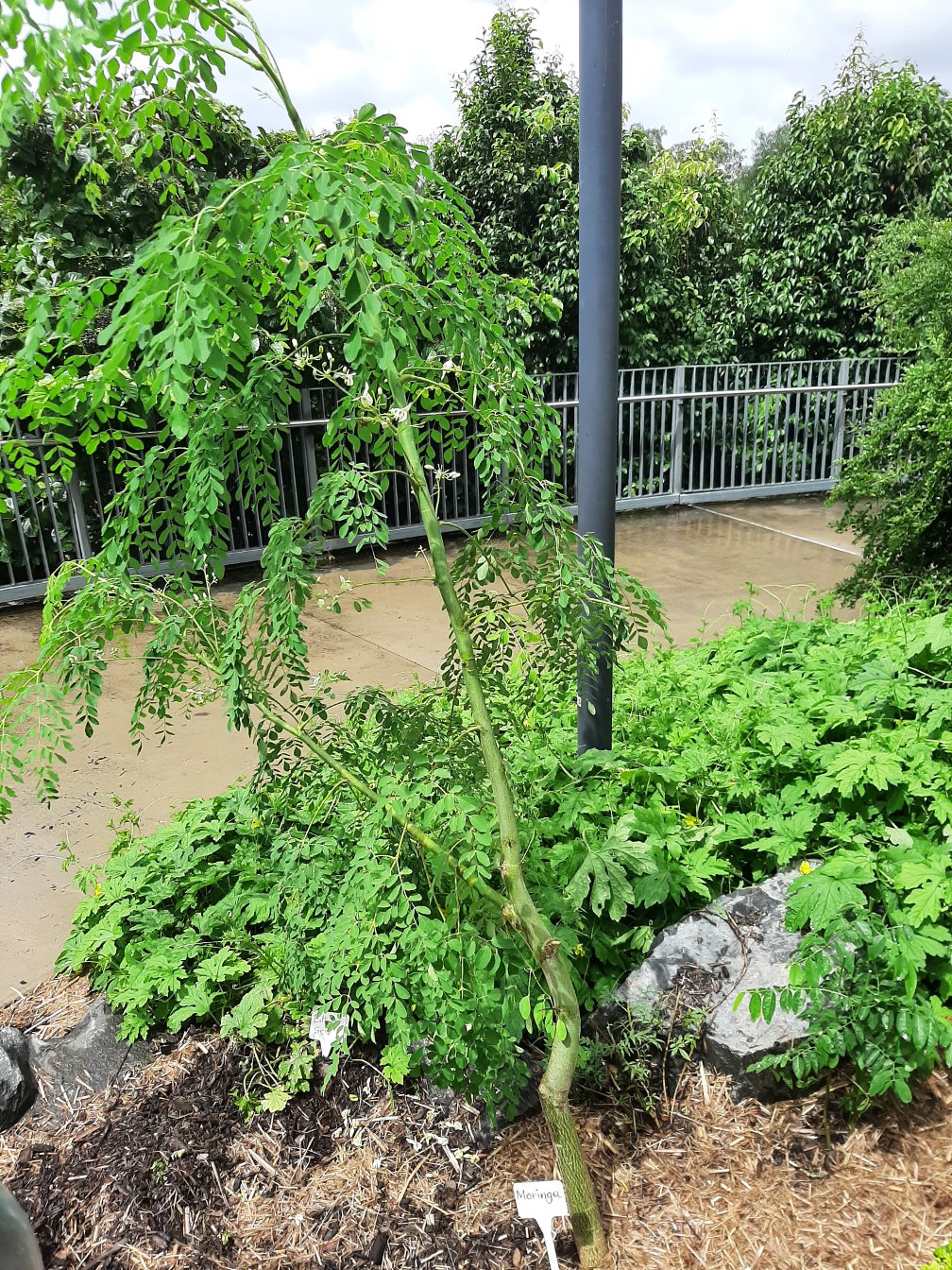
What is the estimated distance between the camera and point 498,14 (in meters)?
10.5

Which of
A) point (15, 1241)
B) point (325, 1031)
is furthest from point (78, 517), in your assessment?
point (15, 1241)

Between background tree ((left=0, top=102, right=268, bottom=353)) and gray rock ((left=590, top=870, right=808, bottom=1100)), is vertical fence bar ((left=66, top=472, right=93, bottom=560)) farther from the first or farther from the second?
gray rock ((left=590, top=870, right=808, bottom=1100))

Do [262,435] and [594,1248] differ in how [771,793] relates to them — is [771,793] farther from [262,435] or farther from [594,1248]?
[262,435]

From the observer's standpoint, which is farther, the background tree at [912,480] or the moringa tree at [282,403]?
the background tree at [912,480]

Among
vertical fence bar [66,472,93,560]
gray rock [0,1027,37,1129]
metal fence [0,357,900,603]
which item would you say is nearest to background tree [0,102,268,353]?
vertical fence bar [66,472,93,560]

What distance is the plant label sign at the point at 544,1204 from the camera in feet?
5.90

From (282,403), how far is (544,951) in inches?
51.6

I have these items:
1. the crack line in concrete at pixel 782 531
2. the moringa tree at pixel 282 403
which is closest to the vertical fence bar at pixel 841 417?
the crack line in concrete at pixel 782 531

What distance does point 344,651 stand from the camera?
20.1 feet

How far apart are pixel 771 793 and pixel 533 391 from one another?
5.18 ft

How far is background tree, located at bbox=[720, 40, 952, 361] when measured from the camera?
11.2 m

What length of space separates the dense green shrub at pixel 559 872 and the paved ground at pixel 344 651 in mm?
586

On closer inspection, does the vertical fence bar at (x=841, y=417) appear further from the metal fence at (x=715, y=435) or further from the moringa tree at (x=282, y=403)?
the moringa tree at (x=282, y=403)

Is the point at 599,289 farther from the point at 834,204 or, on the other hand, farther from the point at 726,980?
the point at 834,204
